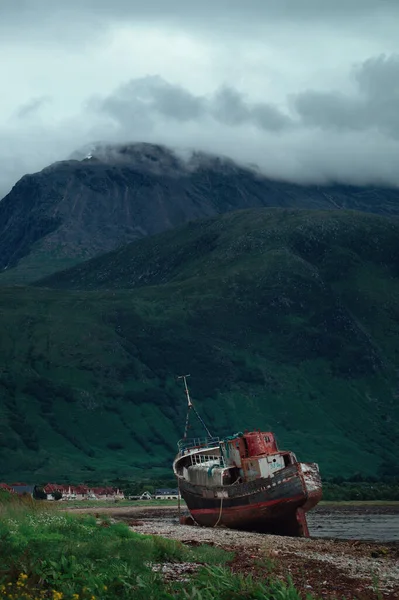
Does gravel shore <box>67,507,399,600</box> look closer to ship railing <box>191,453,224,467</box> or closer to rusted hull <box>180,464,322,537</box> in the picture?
rusted hull <box>180,464,322,537</box>

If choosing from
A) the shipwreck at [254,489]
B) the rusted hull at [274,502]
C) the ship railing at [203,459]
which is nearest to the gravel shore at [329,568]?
the rusted hull at [274,502]

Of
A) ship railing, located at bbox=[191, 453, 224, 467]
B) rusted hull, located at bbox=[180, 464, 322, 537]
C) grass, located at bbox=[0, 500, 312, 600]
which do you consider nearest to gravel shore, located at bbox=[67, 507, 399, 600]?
grass, located at bbox=[0, 500, 312, 600]

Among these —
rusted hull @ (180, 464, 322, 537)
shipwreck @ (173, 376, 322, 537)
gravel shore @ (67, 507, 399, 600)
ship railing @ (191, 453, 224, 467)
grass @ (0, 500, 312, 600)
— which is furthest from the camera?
ship railing @ (191, 453, 224, 467)

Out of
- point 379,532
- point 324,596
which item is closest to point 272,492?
point 379,532

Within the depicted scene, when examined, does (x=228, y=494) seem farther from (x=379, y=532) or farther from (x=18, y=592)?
(x=18, y=592)

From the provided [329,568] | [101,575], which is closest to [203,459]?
[329,568]

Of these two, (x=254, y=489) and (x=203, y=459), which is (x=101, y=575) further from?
(x=203, y=459)

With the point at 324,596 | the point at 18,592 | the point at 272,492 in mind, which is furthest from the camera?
the point at 272,492
